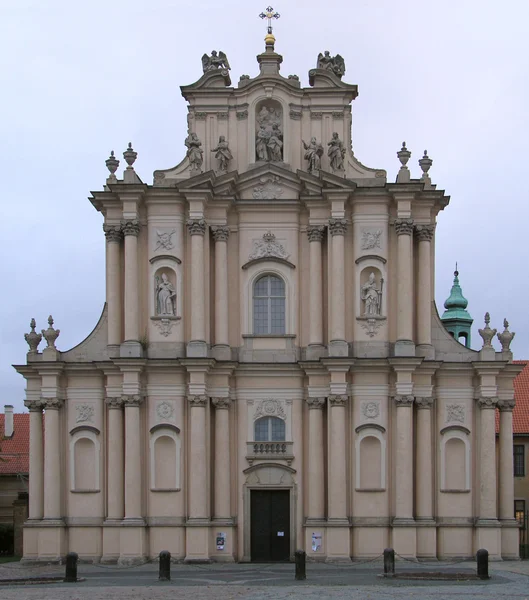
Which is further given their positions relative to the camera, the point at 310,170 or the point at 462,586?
the point at 310,170

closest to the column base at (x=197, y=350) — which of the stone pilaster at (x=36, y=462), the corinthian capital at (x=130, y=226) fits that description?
the corinthian capital at (x=130, y=226)

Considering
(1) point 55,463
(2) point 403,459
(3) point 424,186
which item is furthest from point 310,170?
(1) point 55,463

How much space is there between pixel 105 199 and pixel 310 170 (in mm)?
6451

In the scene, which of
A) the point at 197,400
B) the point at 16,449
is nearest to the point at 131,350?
the point at 197,400

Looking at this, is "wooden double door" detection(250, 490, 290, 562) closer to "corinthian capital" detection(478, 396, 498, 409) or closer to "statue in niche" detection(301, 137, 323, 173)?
"corinthian capital" detection(478, 396, 498, 409)

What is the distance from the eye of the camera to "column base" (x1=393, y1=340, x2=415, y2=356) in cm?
3541

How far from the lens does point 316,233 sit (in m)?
36.4

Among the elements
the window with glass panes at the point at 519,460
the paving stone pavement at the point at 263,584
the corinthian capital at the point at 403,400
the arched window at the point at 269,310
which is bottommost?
the paving stone pavement at the point at 263,584

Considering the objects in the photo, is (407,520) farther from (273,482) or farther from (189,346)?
(189,346)

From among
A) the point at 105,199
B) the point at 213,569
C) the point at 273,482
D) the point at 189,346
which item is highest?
the point at 105,199

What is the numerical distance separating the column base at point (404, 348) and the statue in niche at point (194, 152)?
825 cm

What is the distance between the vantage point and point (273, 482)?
118 feet

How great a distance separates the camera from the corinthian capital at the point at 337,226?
118ft

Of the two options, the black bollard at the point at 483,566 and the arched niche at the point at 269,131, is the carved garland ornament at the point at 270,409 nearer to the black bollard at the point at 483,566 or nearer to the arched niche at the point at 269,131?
the arched niche at the point at 269,131
